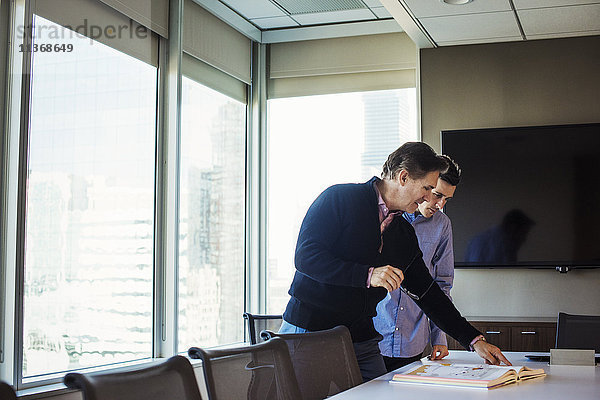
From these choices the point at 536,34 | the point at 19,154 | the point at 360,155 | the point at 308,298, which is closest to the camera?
the point at 308,298

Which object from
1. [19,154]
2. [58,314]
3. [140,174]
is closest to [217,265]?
[140,174]

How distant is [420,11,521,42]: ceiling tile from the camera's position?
4.88 meters

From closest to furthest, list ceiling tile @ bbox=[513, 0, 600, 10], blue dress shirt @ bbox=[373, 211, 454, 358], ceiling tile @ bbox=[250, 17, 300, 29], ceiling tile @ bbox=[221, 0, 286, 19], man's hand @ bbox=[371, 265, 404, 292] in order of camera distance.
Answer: man's hand @ bbox=[371, 265, 404, 292] → blue dress shirt @ bbox=[373, 211, 454, 358] → ceiling tile @ bbox=[513, 0, 600, 10] → ceiling tile @ bbox=[221, 0, 286, 19] → ceiling tile @ bbox=[250, 17, 300, 29]

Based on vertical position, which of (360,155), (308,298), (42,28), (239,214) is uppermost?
(42,28)

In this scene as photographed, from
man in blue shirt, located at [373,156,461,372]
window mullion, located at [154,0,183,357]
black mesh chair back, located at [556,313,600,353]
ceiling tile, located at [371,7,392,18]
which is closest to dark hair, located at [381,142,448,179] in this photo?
man in blue shirt, located at [373,156,461,372]

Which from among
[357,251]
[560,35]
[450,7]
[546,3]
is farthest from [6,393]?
[560,35]

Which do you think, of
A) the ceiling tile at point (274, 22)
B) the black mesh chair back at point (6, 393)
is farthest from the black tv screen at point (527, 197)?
the black mesh chair back at point (6, 393)

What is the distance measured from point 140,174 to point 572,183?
298cm

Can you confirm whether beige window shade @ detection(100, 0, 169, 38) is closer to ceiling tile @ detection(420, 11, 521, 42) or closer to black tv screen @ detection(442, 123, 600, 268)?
ceiling tile @ detection(420, 11, 521, 42)

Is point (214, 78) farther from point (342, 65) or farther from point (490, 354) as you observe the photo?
point (490, 354)

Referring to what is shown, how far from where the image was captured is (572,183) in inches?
204

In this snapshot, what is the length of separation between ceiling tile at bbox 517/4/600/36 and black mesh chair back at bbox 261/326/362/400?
9.96ft

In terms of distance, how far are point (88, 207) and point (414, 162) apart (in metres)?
2.26

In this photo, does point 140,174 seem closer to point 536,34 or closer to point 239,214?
point 239,214
